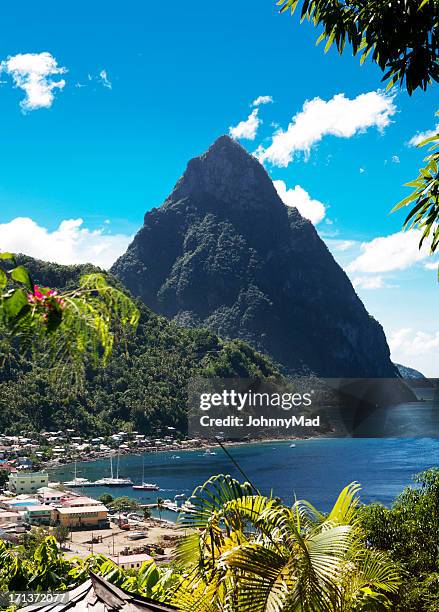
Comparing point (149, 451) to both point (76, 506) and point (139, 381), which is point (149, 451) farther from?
point (76, 506)

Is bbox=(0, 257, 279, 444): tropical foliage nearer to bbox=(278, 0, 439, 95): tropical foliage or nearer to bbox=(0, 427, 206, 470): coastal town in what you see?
bbox=(0, 427, 206, 470): coastal town

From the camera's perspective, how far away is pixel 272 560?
5.97 ft

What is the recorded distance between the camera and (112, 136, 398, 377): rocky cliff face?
3738 inches

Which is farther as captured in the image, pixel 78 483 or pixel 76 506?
pixel 78 483

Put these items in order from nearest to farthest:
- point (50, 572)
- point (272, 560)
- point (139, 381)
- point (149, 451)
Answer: point (272, 560)
point (50, 572)
point (149, 451)
point (139, 381)

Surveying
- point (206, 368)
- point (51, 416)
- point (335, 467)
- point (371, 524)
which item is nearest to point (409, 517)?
point (371, 524)

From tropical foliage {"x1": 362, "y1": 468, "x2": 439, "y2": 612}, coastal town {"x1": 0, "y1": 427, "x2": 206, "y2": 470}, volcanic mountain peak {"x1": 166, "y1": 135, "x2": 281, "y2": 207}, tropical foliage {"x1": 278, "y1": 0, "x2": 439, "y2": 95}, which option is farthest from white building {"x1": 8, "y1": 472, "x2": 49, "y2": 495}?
volcanic mountain peak {"x1": 166, "y1": 135, "x2": 281, "y2": 207}

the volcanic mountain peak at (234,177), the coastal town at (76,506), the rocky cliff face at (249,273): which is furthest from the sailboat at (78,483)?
the volcanic mountain peak at (234,177)

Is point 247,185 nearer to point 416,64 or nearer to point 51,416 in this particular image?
point 51,416

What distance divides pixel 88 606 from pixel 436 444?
5473 cm

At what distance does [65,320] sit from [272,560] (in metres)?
1.26

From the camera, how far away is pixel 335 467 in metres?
46.6

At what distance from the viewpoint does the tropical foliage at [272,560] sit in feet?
5.73

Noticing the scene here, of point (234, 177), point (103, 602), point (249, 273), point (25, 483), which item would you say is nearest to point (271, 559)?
point (103, 602)
